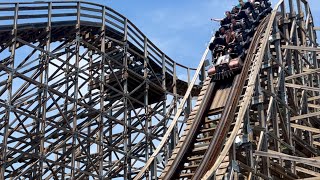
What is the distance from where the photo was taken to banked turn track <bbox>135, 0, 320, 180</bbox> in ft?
37.0

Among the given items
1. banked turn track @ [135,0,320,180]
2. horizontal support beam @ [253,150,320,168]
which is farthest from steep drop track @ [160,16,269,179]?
horizontal support beam @ [253,150,320,168]

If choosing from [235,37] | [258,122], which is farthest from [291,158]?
[235,37]

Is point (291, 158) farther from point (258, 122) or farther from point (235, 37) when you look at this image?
point (235, 37)

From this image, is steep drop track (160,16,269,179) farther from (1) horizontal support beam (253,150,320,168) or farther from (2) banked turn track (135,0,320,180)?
(1) horizontal support beam (253,150,320,168)

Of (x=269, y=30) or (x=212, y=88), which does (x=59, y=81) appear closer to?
(x=212, y=88)

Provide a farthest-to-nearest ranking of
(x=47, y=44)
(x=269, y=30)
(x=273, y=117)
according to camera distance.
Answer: (x=47, y=44) < (x=269, y=30) < (x=273, y=117)

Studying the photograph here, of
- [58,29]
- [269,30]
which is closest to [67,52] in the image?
[58,29]

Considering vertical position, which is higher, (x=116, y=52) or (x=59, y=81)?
(x=116, y=52)

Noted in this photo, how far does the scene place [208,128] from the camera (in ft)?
43.6

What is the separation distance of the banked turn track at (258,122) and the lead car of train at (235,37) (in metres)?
0.21

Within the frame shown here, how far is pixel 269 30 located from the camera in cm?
1371

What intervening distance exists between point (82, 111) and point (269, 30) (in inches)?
219

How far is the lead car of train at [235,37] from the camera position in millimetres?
14117

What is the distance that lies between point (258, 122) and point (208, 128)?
3.58ft
